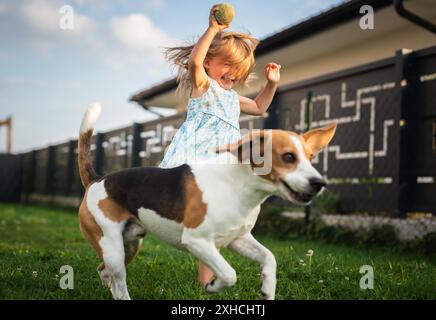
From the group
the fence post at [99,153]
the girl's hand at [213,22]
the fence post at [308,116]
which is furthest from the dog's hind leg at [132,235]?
the fence post at [99,153]

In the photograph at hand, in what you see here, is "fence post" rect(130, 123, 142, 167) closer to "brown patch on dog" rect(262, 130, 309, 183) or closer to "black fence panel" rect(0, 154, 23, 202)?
"black fence panel" rect(0, 154, 23, 202)

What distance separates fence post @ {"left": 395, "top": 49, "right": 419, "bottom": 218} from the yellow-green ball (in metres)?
4.10

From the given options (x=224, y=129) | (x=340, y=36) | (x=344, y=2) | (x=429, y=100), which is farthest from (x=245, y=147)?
(x=340, y=36)

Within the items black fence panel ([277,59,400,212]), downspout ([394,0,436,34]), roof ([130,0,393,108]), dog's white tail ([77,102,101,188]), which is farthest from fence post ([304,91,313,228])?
dog's white tail ([77,102,101,188])

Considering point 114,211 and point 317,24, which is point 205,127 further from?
point 317,24

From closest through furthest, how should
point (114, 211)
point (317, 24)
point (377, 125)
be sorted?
point (114, 211) → point (377, 125) → point (317, 24)

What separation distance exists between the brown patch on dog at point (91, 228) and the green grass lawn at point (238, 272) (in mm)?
365

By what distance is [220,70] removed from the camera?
402 cm

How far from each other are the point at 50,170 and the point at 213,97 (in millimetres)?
16873

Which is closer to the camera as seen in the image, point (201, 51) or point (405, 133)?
point (201, 51)

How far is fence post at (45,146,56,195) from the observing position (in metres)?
19.4

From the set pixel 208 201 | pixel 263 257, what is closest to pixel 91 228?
pixel 208 201

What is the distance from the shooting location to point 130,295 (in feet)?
11.3

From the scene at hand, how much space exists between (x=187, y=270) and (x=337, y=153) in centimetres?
404
